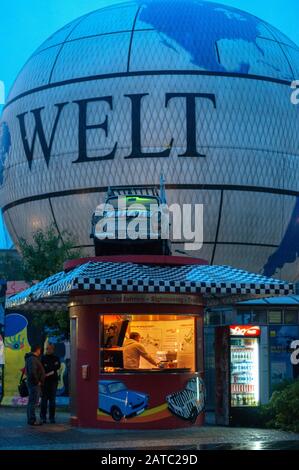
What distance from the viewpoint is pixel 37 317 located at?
25422 millimetres

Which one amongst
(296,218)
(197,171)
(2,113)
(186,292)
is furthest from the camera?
(2,113)

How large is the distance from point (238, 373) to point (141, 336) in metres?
2.22

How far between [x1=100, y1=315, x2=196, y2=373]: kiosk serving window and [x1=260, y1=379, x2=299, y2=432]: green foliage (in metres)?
1.70

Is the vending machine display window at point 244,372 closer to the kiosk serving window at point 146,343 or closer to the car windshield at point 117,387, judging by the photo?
the kiosk serving window at point 146,343

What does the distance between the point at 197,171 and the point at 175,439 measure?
16360mm

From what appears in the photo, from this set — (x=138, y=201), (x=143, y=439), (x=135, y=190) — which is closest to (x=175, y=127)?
(x=135, y=190)

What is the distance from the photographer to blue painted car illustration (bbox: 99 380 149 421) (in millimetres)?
16594

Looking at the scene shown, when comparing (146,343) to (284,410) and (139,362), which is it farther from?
(284,410)

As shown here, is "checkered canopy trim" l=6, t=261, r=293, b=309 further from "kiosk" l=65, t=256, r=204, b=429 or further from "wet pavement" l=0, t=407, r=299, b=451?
"wet pavement" l=0, t=407, r=299, b=451

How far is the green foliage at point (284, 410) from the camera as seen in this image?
1644cm
